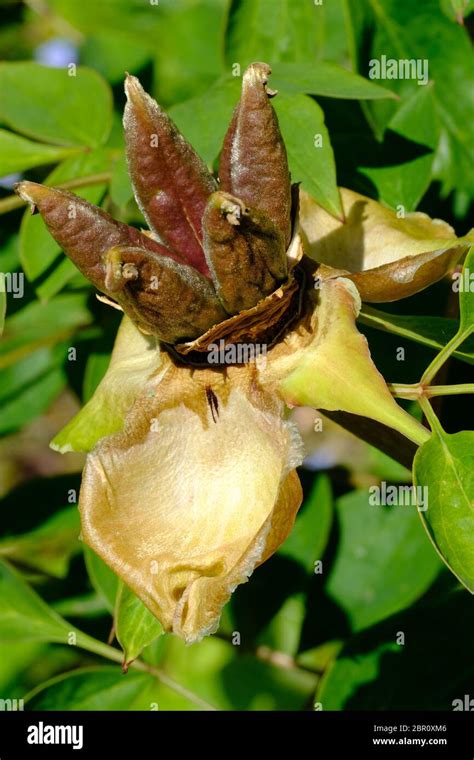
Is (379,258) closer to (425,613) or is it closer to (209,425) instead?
(209,425)

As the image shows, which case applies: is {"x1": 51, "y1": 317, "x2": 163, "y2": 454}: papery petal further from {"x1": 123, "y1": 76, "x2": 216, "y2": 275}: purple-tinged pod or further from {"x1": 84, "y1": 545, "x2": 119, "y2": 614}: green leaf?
{"x1": 84, "y1": 545, "x2": 119, "y2": 614}: green leaf

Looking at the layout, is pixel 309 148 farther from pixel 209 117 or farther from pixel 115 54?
pixel 115 54

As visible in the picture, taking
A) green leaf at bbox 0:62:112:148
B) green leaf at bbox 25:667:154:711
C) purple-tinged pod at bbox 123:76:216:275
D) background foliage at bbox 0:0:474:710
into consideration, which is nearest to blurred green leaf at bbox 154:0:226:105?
→ background foliage at bbox 0:0:474:710

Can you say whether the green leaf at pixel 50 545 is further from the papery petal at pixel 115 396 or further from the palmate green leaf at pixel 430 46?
the palmate green leaf at pixel 430 46

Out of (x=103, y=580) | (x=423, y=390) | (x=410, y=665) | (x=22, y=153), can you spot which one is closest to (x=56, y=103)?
(x=22, y=153)

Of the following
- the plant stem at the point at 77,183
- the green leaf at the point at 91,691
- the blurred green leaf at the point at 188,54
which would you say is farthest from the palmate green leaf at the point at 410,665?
the blurred green leaf at the point at 188,54

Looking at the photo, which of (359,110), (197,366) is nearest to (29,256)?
(197,366)
